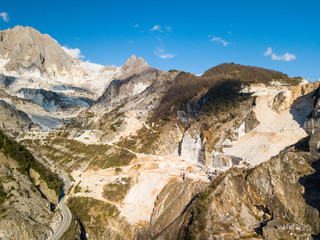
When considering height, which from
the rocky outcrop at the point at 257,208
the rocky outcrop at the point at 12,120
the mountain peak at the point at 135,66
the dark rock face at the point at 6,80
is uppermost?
the mountain peak at the point at 135,66

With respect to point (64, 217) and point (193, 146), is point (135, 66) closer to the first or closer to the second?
point (193, 146)

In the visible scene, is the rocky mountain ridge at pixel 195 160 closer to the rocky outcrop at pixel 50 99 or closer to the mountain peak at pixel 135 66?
the mountain peak at pixel 135 66

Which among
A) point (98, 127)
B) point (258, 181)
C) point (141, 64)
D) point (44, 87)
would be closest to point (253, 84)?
point (258, 181)

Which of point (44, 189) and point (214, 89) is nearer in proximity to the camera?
point (44, 189)

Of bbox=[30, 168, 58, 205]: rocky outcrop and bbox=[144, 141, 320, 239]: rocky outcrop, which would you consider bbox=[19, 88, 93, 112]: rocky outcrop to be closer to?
bbox=[30, 168, 58, 205]: rocky outcrop

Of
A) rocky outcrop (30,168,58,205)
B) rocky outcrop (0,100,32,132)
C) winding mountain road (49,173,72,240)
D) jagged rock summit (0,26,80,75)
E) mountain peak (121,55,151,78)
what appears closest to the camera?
winding mountain road (49,173,72,240)

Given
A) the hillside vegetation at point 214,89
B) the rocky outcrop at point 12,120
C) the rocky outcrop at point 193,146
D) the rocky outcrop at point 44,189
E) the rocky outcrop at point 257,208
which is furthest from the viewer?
the rocky outcrop at point 12,120

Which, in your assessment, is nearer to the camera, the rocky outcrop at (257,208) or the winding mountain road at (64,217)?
the rocky outcrop at (257,208)

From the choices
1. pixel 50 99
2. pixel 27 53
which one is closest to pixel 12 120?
pixel 50 99

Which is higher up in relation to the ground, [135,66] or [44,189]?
[135,66]

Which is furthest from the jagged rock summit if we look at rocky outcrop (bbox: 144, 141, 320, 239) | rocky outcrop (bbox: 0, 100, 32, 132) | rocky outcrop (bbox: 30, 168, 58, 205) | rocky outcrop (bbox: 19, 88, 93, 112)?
rocky outcrop (bbox: 144, 141, 320, 239)

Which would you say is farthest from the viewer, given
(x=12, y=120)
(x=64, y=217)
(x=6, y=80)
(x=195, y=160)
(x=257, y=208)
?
(x=6, y=80)

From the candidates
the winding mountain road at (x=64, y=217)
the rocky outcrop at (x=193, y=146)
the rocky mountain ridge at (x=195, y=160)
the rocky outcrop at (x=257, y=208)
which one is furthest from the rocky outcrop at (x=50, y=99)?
the rocky outcrop at (x=257, y=208)

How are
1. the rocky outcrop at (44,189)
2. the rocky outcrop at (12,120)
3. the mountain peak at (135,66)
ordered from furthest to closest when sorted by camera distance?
the mountain peak at (135,66) → the rocky outcrop at (12,120) → the rocky outcrop at (44,189)
